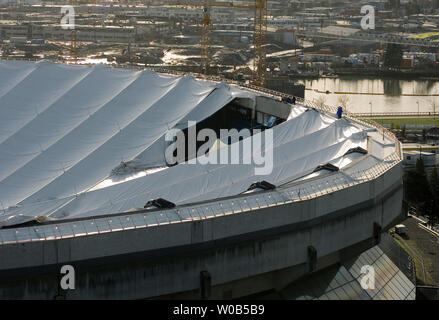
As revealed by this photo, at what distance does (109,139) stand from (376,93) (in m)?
15.3

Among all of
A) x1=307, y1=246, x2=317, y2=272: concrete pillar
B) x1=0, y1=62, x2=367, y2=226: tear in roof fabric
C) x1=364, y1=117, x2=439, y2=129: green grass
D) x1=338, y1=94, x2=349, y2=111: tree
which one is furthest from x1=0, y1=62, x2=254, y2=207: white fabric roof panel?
x1=338, y1=94, x2=349, y2=111: tree

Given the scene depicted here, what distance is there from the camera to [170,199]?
224 inches

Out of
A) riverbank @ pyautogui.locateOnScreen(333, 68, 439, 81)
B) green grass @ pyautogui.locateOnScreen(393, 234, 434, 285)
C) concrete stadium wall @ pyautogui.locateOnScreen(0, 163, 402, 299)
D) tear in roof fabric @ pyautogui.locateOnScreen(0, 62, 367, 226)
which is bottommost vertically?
green grass @ pyautogui.locateOnScreen(393, 234, 434, 285)

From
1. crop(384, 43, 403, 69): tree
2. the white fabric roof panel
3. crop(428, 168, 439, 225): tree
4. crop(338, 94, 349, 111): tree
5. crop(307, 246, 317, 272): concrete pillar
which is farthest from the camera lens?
crop(384, 43, 403, 69): tree

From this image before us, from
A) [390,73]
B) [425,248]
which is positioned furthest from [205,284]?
[390,73]

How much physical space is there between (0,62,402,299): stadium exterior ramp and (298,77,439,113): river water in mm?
10819

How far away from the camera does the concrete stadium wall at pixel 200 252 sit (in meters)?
4.57

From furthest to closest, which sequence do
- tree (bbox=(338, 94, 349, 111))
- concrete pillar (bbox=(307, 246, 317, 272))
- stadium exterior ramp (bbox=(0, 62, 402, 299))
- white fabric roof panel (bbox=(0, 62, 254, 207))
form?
tree (bbox=(338, 94, 349, 111)) < white fabric roof panel (bbox=(0, 62, 254, 207)) < concrete pillar (bbox=(307, 246, 317, 272)) < stadium exterior ramp (bbox=(0, 62, 402, 299))

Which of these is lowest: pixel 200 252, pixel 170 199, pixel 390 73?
pixel 390 73

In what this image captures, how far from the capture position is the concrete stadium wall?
4.57 m

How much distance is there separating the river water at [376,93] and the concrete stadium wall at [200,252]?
40.3 feet

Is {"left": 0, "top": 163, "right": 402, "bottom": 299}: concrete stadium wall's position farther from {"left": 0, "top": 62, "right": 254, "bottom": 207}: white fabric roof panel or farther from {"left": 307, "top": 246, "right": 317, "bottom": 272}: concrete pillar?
{"left": 0, "top": 62, "right": 254, "bottom": 207}: white fabric roof panel

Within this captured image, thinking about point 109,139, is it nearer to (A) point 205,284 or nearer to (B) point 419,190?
(A) point 205,284

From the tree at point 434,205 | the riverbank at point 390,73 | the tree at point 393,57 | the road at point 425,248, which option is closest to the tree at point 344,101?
the riverbank at point 390,73
